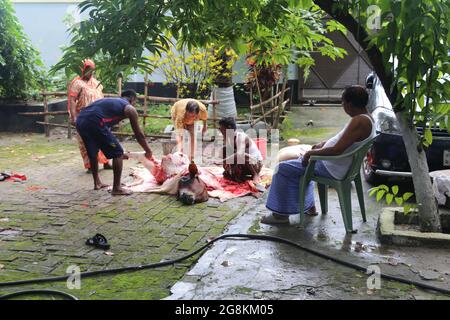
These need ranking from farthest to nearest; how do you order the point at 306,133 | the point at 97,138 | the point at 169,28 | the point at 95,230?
the point at 306,133 → the point at 97,138 → the point at 95,230 → the point at 169,28

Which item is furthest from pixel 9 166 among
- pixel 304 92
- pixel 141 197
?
pixel 304 92

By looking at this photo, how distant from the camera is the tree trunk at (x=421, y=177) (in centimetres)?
475

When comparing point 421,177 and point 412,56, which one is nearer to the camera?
point 412,56

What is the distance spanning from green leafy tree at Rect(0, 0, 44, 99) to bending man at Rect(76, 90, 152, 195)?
5.29 m

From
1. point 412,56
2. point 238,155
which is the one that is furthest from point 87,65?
point 412,56

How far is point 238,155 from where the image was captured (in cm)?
718

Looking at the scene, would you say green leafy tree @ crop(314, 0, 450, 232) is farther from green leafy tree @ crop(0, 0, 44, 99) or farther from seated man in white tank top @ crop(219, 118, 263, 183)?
green leafy tree @ crop(0, 0, 44, 99)

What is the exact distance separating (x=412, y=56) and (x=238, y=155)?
132 inches

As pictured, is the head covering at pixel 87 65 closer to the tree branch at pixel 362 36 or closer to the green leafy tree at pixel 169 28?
the green leafy tree at pixel 169 28

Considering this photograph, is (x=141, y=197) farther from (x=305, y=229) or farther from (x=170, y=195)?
(x=305, y=229)

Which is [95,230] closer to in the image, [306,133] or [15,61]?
[306,133]

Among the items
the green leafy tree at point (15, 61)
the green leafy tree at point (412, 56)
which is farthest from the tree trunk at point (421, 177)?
the green leafy tree at point (15, 61)

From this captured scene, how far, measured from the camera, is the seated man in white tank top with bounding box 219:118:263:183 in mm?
7145

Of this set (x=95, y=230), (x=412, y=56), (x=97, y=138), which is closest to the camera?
(x=412, y=56)
